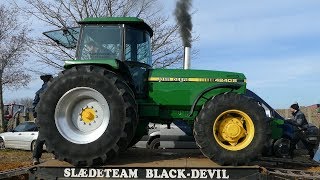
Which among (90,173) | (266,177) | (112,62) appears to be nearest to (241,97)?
(266,177)

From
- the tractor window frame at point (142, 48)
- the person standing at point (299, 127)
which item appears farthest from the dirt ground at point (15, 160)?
the person standing at point (299, 127)

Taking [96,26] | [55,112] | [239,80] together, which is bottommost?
[55,112]

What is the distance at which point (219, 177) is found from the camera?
5.30m

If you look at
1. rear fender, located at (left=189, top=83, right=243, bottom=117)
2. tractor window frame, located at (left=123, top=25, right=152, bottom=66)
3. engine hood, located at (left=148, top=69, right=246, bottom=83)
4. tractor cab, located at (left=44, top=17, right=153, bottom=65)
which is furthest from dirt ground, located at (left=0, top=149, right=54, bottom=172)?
rear fender, located at (left=189, top=83, right=243, bottom=117)

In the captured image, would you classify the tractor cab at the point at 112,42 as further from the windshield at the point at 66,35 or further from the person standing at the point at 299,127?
the person standing at the point at 299,127

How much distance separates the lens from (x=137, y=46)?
6832 millimetres

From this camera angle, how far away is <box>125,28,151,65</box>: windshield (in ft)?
21.7

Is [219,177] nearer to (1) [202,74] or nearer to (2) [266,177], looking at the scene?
(2) [266,177]

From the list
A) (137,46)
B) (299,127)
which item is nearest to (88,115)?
(137,46)

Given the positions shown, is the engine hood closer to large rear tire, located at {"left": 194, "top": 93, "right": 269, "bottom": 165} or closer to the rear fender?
the rear fender

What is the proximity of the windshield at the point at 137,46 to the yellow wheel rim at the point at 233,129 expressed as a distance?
70.1 inches

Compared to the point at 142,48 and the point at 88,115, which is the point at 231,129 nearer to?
the point at 88,115

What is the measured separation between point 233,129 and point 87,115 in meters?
1.96

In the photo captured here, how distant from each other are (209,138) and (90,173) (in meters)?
1.58
